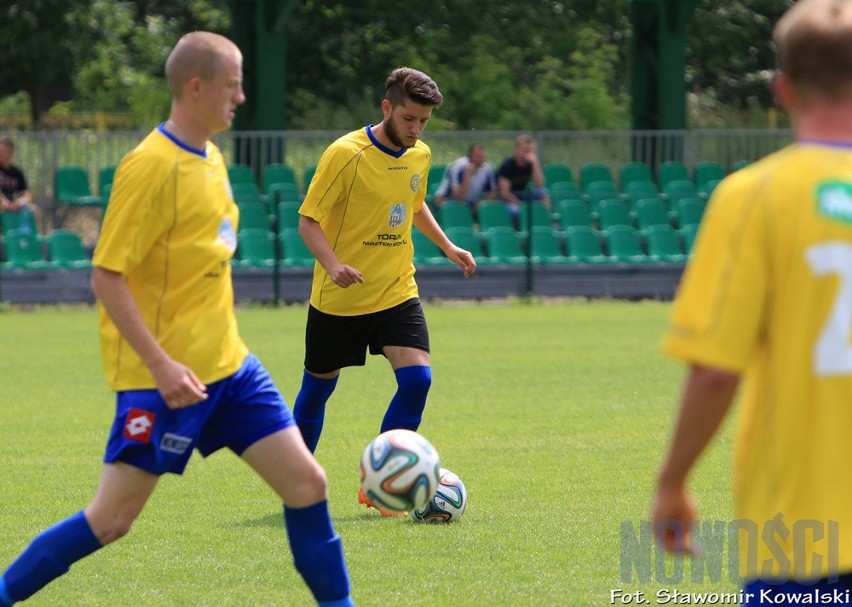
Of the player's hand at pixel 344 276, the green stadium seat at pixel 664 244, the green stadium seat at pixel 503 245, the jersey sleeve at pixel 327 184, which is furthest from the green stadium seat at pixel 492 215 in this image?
the player's hand at pixel 344 276

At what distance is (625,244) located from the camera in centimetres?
1964

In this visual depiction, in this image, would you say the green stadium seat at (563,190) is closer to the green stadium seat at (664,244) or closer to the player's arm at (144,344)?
the green stadium seat at (664,244)

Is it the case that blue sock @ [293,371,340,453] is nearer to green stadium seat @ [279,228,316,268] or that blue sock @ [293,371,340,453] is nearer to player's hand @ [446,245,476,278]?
player's hand @ [446,245,476,278]

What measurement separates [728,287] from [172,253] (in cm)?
203

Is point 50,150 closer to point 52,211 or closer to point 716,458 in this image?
point 52,211

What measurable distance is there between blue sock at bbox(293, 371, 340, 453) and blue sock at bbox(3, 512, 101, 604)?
99.4 inches

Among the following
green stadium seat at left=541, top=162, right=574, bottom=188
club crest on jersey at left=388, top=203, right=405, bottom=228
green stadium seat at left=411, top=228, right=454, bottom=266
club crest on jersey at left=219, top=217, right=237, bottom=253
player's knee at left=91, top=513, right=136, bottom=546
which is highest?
club crest on jersey at left=219, top=217, right=237, bottom=253

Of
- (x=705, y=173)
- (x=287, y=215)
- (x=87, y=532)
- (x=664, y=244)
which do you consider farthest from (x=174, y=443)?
(x=705, y=173)

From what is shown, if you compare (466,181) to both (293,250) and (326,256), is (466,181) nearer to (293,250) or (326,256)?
(293,250)

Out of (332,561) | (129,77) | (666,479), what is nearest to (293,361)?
(332,561)

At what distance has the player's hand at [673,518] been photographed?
8.99ft

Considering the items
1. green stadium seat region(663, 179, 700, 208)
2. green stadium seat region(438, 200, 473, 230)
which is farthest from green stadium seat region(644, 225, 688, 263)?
green stadium seat region(438, 200, 473, 230)

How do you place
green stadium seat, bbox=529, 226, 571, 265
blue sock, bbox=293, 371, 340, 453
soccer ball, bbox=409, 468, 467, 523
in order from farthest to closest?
green stadium seat, bbox=529, 226, 571, 265
blue sock, bbox=293, 371, 340, 453
soccer ball, bbox=409, 468, 467, 523

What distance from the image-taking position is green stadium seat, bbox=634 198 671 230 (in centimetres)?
2022
